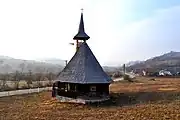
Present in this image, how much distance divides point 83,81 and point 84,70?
60.4 inches

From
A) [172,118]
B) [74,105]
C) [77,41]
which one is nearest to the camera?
[172,118]

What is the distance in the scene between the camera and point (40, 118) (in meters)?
21.4

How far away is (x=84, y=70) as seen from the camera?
3016 centimetres

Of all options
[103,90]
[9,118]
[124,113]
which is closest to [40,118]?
[9,118]

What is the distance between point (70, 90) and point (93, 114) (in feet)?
26.8

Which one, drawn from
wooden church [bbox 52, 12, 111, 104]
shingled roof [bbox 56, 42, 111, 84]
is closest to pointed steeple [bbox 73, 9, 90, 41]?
wooden church [bbox 52, 12, 111, 104]

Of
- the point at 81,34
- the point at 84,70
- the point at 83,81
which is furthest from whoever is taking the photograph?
the point at 81,34

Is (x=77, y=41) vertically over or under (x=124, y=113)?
over

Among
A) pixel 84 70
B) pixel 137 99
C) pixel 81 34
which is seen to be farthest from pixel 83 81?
pixel 81 34

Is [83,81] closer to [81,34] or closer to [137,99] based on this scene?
[137,99]

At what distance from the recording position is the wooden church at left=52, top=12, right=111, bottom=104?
1160 inches

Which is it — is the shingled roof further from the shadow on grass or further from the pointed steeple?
the shadow on grass

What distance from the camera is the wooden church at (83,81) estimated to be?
29.5 meters

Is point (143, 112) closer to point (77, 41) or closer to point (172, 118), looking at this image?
point (172, 118)
